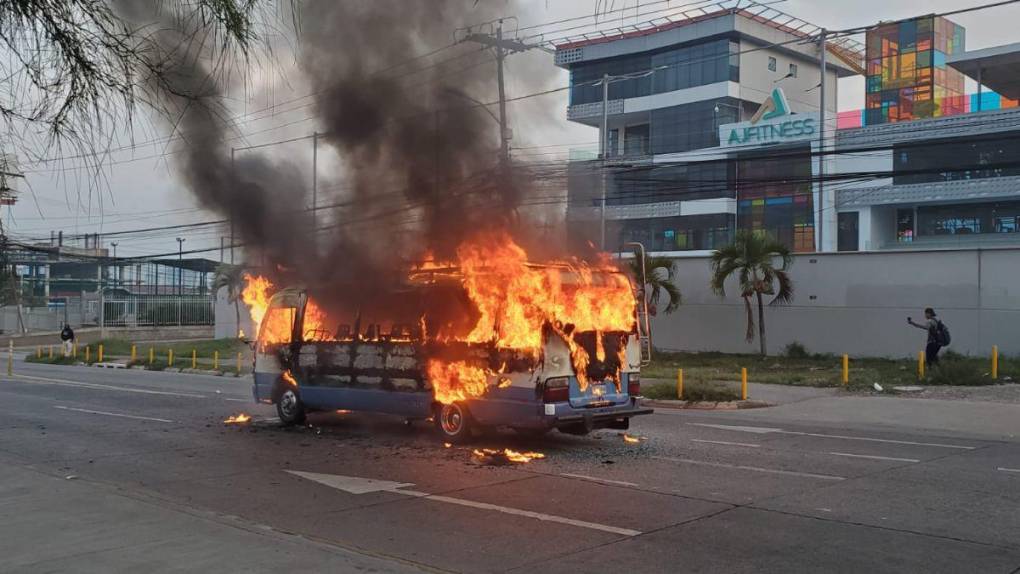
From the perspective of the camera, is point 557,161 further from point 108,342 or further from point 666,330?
point 108,342

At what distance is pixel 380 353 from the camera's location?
1143cm

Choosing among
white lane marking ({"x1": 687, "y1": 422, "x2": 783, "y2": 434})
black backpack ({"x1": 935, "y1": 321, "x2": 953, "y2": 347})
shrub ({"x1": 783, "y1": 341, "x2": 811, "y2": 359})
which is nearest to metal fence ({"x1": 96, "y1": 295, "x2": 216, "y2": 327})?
shrub ({"x1": 783, "y1": 341, "x2": 811, "y2": 359})

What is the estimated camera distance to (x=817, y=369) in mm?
22344

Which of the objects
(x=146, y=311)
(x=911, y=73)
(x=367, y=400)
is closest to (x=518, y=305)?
(x=367, y=400)

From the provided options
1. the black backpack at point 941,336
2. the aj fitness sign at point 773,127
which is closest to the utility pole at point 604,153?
the black backpack at point 941,336

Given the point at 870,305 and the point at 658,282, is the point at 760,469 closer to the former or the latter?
the point at 658,282

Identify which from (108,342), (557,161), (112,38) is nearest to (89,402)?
(557,161)

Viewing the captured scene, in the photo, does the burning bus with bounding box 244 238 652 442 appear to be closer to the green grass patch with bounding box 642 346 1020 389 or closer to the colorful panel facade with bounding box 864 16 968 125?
the green grass patch with bounding box 642 346 1020 389

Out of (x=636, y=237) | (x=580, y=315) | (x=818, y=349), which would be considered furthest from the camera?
(x=636, y=237)

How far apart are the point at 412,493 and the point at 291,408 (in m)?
5.44

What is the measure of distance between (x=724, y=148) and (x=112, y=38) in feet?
165

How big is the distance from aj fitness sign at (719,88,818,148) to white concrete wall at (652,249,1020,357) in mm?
25346

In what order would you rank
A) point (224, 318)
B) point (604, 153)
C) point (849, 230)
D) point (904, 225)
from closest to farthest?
point (604, 153)
point (224, 318)
point (904, 225)
point (849, 230)

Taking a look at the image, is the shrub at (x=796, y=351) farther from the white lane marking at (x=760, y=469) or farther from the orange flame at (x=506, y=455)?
the orange flame at (x=506, y=455)
